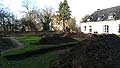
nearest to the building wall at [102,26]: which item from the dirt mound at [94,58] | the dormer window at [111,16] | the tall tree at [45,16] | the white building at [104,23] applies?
the white building at [104,23]

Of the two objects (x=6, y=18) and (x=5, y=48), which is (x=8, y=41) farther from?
(x=6, y=18)

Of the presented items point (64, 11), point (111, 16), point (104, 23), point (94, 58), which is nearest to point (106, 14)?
point (104, 23)

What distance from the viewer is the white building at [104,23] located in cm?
5056

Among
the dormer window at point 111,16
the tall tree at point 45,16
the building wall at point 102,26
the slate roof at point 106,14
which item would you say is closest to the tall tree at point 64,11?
the tall tree at point 45,16

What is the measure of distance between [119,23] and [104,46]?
1502 inches

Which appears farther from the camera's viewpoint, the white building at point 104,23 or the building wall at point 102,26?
the white building at point 104,23

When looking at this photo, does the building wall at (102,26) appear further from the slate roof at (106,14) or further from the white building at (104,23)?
the slate roof at (106,14)

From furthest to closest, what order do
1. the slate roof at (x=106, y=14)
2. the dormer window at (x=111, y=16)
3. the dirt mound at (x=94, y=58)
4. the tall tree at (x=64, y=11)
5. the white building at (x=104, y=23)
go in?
the tall tree at (x=64, y=11), the dormer window at (x=111, y=16), the slate roof at (x=106, y=14), the white building at (x=104, y=23), the dirt mound at (x=94, y=58)

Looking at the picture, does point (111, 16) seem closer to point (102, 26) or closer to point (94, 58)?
point (102, 26)

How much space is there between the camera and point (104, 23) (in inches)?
2099

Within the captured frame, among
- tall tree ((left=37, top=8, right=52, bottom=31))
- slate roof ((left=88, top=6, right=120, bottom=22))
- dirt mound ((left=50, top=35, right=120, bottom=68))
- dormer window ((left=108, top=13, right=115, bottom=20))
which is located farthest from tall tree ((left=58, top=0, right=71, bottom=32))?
dirt mound ((left=50, top=35, right=120, bottom=68))

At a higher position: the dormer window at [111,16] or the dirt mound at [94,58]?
the dormer window at [111,16]

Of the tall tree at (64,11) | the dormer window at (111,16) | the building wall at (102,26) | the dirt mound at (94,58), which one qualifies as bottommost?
the dirt mound at (94,58)

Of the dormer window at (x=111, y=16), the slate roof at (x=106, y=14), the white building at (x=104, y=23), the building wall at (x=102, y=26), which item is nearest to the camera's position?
the building wall at (x=102, y=26)
